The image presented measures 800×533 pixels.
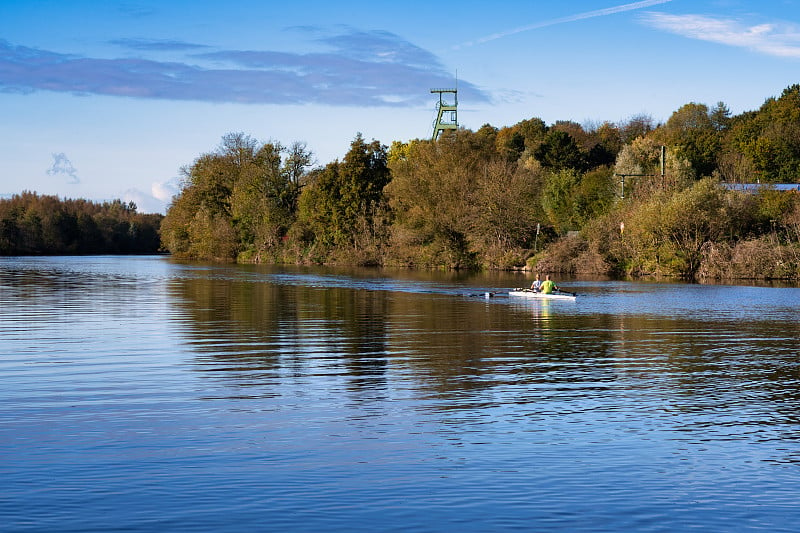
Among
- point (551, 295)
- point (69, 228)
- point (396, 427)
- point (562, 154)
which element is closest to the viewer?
point (396, 427)

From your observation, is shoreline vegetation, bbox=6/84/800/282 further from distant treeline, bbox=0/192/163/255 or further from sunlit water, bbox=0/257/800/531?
sunlit water, bbox=0/257/800/531

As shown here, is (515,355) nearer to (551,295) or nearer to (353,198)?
(551,295)

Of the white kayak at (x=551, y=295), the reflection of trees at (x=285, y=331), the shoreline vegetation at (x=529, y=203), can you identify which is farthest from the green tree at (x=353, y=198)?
the white kayak at (x=551, y=295)

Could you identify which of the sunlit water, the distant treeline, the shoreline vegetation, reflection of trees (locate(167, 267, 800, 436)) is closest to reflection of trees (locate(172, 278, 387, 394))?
reflection of trees (locate(167, 267, 800, 436))

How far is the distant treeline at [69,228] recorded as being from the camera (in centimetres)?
14062

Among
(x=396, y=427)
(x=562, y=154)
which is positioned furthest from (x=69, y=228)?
(x=396, y=427)

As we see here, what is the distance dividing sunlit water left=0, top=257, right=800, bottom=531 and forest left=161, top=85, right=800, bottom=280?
125 feet

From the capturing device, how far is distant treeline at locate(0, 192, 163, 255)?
141 m

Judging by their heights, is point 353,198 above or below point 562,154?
below

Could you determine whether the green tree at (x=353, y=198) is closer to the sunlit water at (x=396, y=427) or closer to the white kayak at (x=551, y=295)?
the white kayak at (x=551, y=295)

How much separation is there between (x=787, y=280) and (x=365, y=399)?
171 feet

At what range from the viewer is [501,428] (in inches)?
531

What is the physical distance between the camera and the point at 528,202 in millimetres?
80125

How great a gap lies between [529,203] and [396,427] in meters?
68.4
